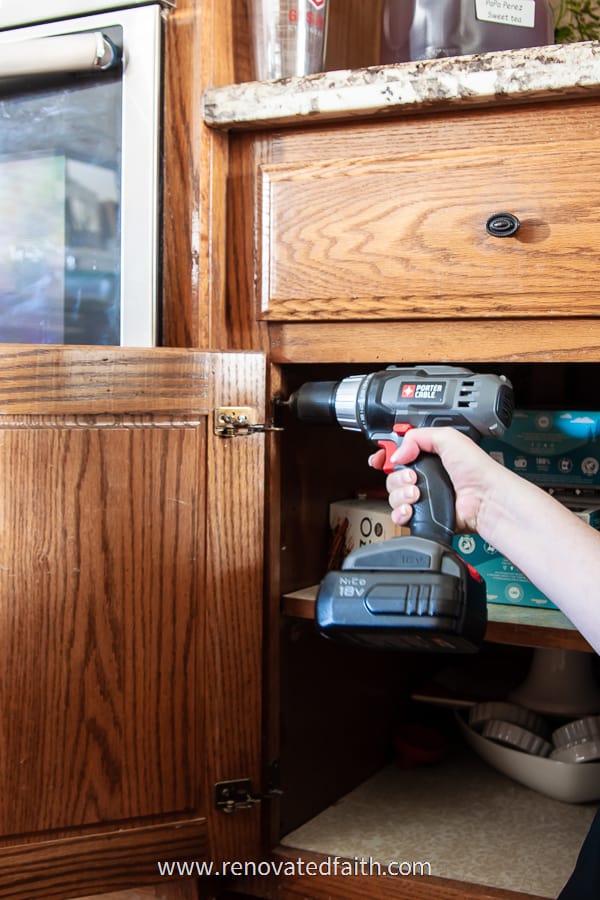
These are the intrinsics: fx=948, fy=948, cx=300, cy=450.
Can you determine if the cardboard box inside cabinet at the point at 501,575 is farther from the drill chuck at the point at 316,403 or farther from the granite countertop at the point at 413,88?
the granite countertop at the point at 413,88

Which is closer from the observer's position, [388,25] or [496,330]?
[496,330]

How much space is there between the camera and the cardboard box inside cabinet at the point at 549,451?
1.05 m

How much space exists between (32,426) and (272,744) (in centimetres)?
42

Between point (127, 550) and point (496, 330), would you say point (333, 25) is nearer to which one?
point (496, 330)

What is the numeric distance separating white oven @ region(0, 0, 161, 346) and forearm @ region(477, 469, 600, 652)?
17.0 inches

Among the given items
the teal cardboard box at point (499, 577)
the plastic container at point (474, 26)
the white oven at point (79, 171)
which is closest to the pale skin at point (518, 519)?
the teal cardboard box at point (499, 577)

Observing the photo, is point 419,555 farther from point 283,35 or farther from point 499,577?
point 283,35

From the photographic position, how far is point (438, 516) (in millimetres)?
814

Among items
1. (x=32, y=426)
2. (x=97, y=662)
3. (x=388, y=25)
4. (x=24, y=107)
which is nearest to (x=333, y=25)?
(x=388, y=25)

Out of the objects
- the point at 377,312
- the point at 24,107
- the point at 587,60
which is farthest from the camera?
the point at 24,107

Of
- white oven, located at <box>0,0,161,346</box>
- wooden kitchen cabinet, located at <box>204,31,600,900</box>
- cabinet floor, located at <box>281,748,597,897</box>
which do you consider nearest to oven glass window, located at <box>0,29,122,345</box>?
white oven, located at <box>0,0,161,346</box>

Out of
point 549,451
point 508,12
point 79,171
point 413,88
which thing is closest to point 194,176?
point 79,171

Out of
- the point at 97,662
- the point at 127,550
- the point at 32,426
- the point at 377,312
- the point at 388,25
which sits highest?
the point at 388,25

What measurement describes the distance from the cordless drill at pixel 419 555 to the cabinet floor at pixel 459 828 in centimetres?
30
